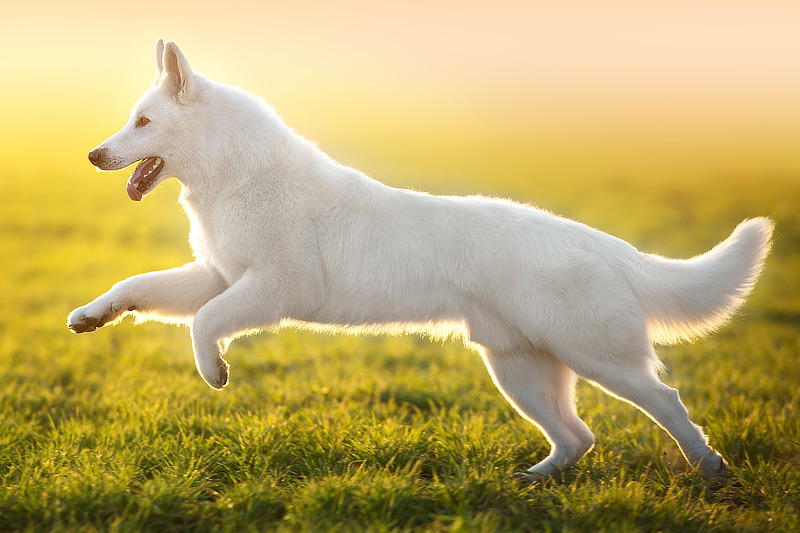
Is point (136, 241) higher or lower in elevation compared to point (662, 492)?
higher

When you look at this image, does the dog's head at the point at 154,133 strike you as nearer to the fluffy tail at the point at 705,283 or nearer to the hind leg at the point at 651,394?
the hind leg at the point at 651,394

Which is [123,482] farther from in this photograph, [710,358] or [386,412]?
[710,358]

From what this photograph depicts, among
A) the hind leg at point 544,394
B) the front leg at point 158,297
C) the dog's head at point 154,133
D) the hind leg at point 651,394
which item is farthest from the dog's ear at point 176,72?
the hind leg at point 651,394

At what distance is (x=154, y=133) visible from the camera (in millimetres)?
4516

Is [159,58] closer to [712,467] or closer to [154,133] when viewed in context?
[154,133]

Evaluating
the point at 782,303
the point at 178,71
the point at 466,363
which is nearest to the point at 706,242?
the point at 782,303

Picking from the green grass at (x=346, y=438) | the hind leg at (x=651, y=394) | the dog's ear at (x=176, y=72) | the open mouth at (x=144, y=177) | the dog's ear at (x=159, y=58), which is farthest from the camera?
the dog's ear at (x=159, y=58)

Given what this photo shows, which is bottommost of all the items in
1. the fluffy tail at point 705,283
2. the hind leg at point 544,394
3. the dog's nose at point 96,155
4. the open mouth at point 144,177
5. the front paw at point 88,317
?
the hind leg at point 544,394

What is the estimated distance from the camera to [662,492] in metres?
4.44

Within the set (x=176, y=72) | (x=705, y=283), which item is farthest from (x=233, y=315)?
(x=705, y=283)

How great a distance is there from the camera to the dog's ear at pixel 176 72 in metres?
4.42

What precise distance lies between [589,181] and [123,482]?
18.7 metres

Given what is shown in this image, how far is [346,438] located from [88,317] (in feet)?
5.98

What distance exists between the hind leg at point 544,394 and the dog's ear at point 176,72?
2.51 metres
